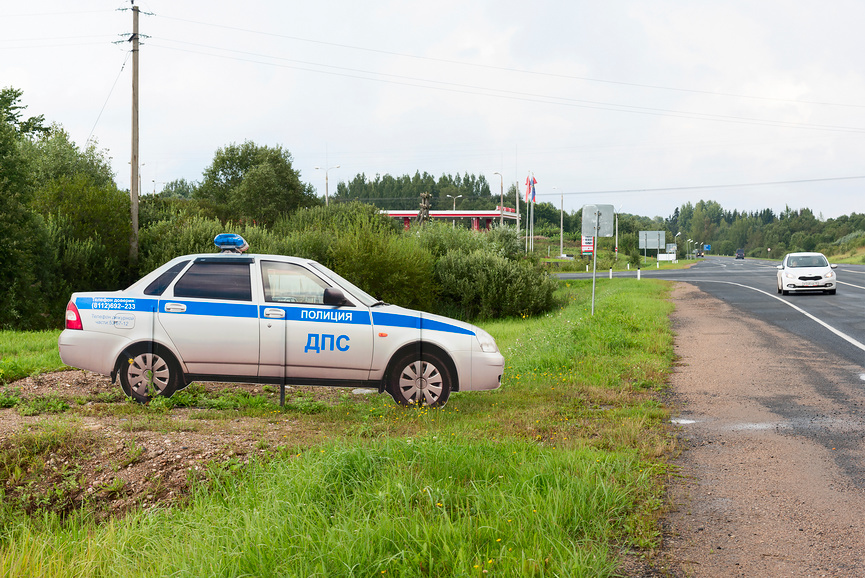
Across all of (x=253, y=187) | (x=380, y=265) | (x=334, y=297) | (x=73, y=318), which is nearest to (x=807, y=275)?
(x=380, y=265)

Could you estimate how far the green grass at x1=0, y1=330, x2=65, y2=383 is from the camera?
1068cm

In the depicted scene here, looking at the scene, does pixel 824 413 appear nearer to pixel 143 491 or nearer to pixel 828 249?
pixel 143 491

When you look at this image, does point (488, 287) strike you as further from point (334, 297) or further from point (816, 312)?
point (334, 297)

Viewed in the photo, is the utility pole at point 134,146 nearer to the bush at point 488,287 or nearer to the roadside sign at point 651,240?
the bush at point 488,287

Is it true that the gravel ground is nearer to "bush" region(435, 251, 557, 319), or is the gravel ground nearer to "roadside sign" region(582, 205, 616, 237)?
"roadside sign" region(582, 205, 616, 237)

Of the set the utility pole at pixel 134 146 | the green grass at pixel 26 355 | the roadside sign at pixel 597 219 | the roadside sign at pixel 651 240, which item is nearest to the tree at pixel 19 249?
the utility pole at pixel 134 146

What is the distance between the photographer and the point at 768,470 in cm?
612

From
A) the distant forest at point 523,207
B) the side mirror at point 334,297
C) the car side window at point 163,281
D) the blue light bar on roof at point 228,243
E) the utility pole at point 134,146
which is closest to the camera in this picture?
the side mirror at point 334,297

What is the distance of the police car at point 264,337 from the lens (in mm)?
7953

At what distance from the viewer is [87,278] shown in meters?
23.8

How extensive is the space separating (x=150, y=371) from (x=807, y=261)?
27379 mm

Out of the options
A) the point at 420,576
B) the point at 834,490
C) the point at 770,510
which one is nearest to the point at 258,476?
the point at 420,576

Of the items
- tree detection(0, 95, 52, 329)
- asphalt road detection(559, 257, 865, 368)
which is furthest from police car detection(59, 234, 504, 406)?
tree detection(0, 95, 52, 329)

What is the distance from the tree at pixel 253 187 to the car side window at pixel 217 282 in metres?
50.1
